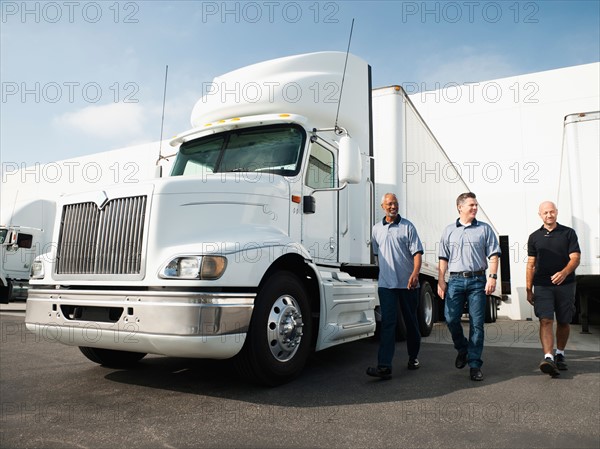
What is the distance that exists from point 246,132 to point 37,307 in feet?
8.89

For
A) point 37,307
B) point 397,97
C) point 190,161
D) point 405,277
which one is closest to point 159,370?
point 37,307

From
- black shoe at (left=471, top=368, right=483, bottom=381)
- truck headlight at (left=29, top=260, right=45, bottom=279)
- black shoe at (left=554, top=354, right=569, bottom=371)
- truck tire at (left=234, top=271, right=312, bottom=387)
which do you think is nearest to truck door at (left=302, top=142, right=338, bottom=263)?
truck tire at (left=234, top=271, right=312, bottom=387)

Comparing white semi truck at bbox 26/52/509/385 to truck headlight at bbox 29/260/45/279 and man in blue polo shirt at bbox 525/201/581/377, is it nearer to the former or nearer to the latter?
truck headlight at bbox 29/260/45/279

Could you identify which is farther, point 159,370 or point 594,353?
point 594,353

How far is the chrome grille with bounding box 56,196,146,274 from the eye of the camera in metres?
3.98

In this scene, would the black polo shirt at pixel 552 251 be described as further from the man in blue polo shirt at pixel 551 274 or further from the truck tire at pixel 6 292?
the truck tire at pixel 6 292

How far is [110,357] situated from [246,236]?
2.15 meters

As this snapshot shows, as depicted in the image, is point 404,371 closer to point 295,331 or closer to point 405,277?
point 405,277

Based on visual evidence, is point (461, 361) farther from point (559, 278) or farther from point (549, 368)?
point (559, 278)

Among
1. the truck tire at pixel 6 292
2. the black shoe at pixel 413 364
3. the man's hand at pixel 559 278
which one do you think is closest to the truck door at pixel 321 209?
the black shoe at pixel 413 364

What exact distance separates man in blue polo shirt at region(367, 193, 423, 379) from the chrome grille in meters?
2.40

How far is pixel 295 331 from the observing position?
4.39 metres

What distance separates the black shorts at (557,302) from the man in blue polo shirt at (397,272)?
4.31 feet

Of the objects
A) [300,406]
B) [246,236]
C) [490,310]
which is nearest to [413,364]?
[300,406]
